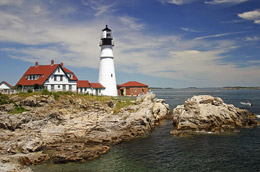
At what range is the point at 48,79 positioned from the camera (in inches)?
1682

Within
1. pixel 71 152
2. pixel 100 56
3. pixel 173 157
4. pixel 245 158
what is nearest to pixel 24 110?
pixel 71 152

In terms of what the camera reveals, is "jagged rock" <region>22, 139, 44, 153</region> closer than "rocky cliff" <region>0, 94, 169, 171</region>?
No

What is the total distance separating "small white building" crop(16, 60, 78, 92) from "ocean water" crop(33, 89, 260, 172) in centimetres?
2288

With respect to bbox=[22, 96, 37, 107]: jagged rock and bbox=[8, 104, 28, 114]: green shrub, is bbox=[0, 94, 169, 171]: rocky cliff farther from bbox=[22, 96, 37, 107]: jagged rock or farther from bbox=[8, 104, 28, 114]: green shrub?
bbox=[8, 104, 28, 114]: green shrub

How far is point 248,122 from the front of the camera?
121 feet

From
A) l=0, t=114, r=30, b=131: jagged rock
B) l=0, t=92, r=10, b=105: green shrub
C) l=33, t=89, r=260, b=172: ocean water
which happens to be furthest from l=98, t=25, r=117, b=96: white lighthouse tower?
l=33, t=89, r=260, b=172: ocean water

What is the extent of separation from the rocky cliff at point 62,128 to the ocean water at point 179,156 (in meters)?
1.65

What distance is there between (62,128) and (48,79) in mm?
16542

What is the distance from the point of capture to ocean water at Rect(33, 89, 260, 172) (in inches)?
763

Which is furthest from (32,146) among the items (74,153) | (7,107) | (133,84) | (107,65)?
(133,84)

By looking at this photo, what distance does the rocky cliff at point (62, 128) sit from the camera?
2158 cm

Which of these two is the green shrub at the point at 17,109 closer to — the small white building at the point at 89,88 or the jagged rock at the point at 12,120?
the jagged rock at the point at 12,120

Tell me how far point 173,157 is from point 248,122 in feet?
71.0

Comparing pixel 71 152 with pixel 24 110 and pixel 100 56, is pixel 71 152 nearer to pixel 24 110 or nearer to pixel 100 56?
pixel 24 110
